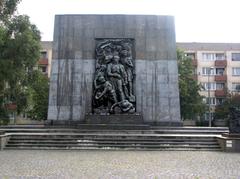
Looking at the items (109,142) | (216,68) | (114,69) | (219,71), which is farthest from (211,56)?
(109,142)

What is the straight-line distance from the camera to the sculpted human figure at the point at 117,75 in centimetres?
2211

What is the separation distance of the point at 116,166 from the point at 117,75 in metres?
11.7

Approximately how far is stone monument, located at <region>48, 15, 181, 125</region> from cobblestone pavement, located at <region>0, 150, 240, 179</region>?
29.2ft

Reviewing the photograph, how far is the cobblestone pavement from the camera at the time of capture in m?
9.19

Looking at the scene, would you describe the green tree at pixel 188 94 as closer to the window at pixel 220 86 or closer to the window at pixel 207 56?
the window at pixel 220 86

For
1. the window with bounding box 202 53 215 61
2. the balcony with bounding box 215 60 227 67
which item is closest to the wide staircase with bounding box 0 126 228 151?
the balcony with bounding box 215 60 227 67

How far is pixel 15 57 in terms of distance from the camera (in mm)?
23406

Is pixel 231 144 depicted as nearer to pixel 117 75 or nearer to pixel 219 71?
pixel 117 75

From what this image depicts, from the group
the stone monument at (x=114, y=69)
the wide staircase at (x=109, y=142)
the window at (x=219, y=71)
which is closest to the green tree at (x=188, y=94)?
the window at (x=219, y=71)

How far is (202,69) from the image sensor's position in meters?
62.5

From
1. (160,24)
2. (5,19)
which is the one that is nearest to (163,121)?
(160,24)

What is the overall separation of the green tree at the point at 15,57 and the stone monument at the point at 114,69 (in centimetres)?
205

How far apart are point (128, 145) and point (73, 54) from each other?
364 inches

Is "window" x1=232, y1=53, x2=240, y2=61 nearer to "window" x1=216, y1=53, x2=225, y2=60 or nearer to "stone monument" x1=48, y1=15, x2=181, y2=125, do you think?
"window" x1=216, y1=53, x2=225, y2=60
